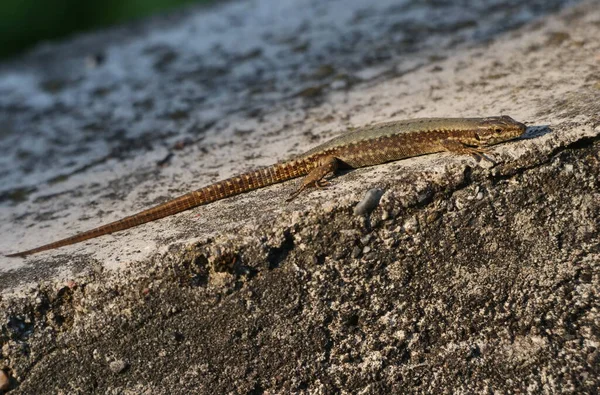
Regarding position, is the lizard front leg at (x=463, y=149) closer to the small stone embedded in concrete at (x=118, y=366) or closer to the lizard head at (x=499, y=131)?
the lizard head at (x=499, y=131)

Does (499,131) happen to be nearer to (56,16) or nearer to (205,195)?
(205,195)

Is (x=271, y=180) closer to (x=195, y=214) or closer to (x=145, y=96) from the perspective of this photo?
(x=195, y=214)

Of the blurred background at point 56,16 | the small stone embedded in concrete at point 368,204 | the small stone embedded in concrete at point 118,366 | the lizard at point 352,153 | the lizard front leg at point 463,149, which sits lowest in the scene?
the small stone embedded in concrete at point 118,366

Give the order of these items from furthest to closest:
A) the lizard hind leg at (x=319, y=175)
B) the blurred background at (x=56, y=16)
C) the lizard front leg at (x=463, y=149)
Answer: the blurred background at (x=56, y=16), the lizard hind leg at (x=319, y=175), the lizard front leg at (x=463, y=149)

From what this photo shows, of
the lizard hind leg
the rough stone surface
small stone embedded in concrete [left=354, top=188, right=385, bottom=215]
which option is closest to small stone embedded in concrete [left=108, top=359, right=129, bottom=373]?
the rough stone surface

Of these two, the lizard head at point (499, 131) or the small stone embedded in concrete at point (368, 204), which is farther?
the lizard head at point (499, 131)

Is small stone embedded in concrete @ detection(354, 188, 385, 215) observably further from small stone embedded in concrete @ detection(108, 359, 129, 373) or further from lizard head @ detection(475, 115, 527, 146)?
small stone embedded in concrete @ detection(108, 359, 129, 373)

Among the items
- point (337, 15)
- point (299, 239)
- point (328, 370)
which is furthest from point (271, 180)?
point (337, 15)

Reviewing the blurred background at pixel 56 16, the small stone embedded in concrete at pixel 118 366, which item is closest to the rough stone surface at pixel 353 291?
the small stone embedded in concrete at pixel 118 366
